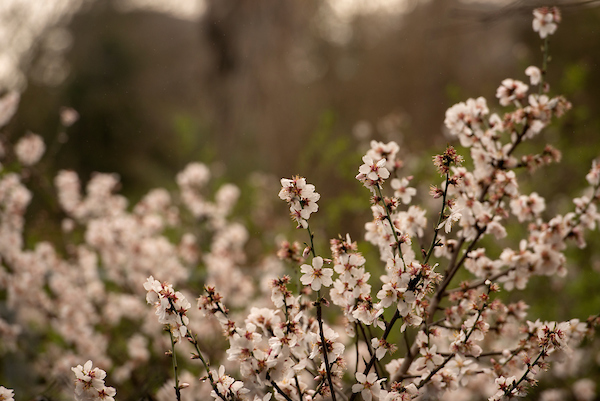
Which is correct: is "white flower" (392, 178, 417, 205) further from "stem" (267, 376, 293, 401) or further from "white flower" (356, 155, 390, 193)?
"stem" (267, 376, 293, 401)

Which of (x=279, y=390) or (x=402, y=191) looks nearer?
(x=279, y=390)

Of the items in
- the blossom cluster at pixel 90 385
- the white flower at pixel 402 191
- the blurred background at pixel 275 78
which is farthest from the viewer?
the blurred background at pixel 275 78

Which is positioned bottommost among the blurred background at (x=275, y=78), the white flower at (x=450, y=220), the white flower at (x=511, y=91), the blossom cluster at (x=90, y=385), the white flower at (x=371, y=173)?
the blossom cluster at (x=90, y=385)

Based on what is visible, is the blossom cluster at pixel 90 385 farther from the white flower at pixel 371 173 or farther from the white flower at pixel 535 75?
the white flower at pixel 535 75

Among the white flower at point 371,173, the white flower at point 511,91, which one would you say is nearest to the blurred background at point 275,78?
the white flower at point 511,91

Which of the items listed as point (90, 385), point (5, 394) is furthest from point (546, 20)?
point (5, 394)

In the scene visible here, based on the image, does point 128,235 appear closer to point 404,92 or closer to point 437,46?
point 404,92

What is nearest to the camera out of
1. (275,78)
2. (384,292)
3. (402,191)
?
(384,292)

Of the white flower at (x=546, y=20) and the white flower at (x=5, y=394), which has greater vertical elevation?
the white flower at (x=546, y=20)

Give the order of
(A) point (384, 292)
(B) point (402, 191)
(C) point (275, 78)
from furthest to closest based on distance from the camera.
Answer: (C) point (275, 78)
(B) point (402, 191)
(A) point (384, 292)

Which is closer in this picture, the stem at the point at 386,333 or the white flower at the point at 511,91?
the stem at the point at 386,333

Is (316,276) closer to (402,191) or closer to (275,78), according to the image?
(402,191)

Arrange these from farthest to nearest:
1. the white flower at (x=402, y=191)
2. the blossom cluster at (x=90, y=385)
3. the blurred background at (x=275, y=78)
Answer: the blurred background at (x=275, y=78), the white flower at (x=402, y=191), the blossom cluster at (x=90, y=385)

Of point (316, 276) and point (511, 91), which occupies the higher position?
point (511, 91)
